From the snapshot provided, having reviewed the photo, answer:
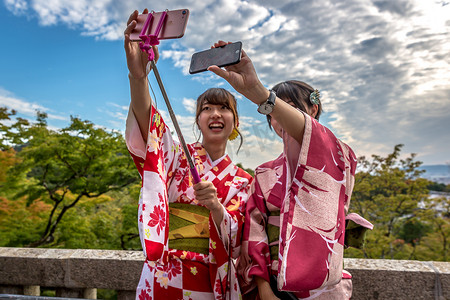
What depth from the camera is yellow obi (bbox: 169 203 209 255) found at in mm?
1720

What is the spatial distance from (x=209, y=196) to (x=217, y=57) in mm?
694

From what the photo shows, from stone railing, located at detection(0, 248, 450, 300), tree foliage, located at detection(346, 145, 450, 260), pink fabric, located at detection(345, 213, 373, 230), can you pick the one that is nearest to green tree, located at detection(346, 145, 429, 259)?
tree foliage, located at detection(346, 145, 450, 260)

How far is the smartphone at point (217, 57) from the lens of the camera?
119cm

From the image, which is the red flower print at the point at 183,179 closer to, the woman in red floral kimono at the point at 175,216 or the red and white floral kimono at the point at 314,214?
the woman in red floral kimono at the point at 175,216

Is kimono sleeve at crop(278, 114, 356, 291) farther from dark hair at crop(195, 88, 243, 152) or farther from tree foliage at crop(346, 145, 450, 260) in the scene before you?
tree foliage at crop(346, 145, 450, 260)

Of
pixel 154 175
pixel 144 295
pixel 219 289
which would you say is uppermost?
pixel 154 175

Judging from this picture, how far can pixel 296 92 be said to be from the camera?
162cm

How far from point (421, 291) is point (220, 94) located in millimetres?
2281

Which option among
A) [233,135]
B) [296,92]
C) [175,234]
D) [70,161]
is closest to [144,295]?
[175,234]

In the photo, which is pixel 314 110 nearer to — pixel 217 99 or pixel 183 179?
pixel 217 99

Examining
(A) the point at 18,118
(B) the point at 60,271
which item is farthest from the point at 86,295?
(A) the point at 18,118

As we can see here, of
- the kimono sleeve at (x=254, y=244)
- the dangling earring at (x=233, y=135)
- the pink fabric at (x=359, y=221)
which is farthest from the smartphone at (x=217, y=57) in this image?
the pink fabric at (x=359, y=221)

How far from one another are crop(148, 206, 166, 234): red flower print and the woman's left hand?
202 mm

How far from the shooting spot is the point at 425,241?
8.31 metres
